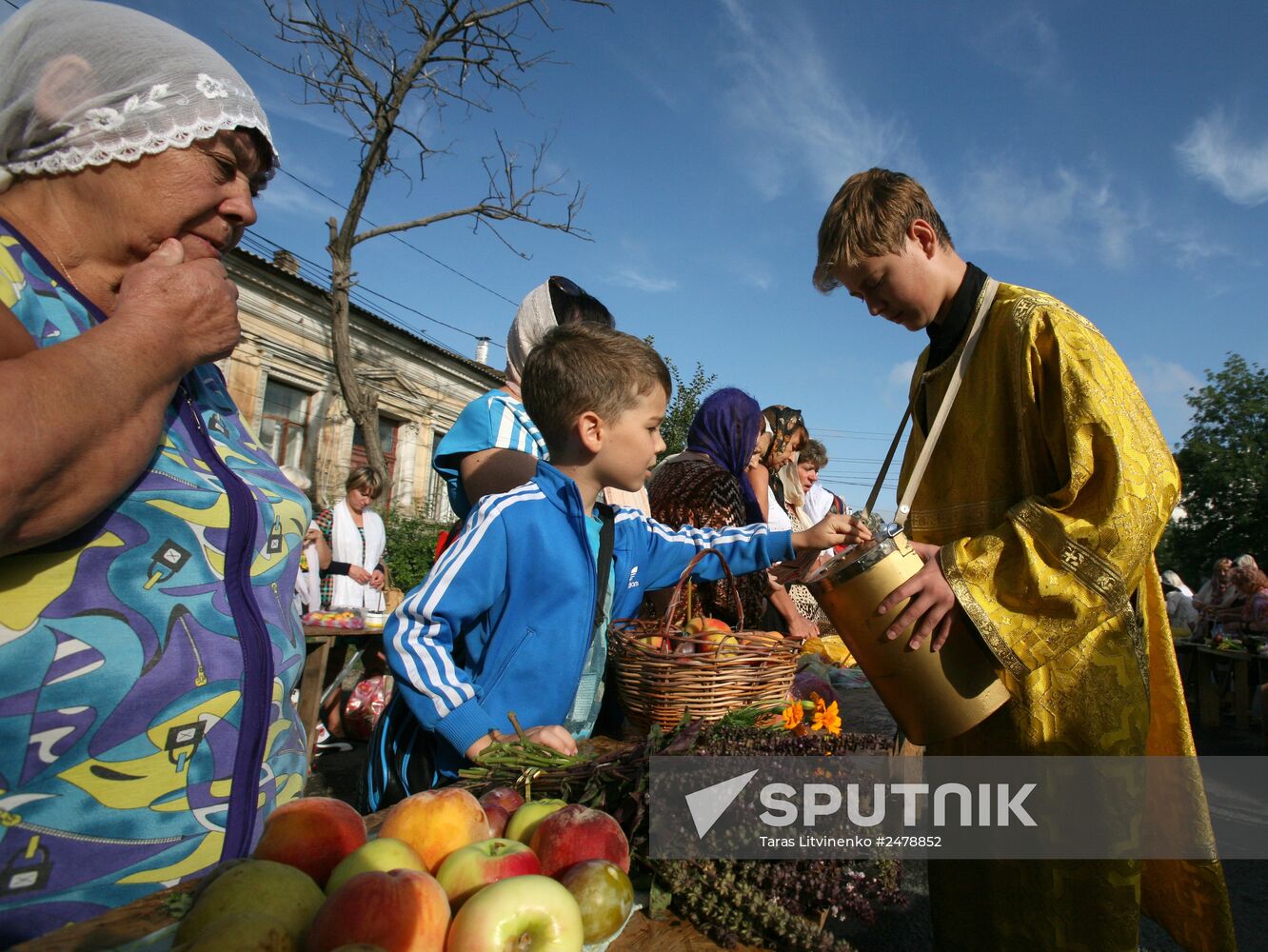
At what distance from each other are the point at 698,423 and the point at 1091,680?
2593mm

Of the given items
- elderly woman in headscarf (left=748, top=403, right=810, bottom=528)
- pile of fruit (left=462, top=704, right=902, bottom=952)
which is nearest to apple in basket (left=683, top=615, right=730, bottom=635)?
pile of fruit (left=462, top=704, right=902, bottom=952)

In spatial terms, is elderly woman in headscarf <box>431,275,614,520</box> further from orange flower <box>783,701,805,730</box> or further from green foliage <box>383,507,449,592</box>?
green foliage <box>383,507,449,592</box>

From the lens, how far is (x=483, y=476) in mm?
2312

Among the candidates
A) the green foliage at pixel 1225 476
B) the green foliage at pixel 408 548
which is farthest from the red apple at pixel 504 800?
the green foliage at pixel 1225 476

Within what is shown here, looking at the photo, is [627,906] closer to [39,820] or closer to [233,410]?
[39,820]

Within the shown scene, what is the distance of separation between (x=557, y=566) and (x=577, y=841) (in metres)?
0.88

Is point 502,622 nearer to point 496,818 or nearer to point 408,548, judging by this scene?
point 496,818

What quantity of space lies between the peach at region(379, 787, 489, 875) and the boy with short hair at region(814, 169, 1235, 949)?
0.91 metres

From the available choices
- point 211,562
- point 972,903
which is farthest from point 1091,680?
point 211,562

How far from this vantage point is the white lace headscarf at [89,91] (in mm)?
1178

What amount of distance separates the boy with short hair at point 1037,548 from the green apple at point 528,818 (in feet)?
2.55

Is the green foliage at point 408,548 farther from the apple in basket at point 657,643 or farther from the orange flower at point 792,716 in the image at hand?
the orange flower at point 792,716

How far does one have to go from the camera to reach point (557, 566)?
1852mm

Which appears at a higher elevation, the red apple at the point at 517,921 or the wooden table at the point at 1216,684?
the wooden table at the point at 1216,684
